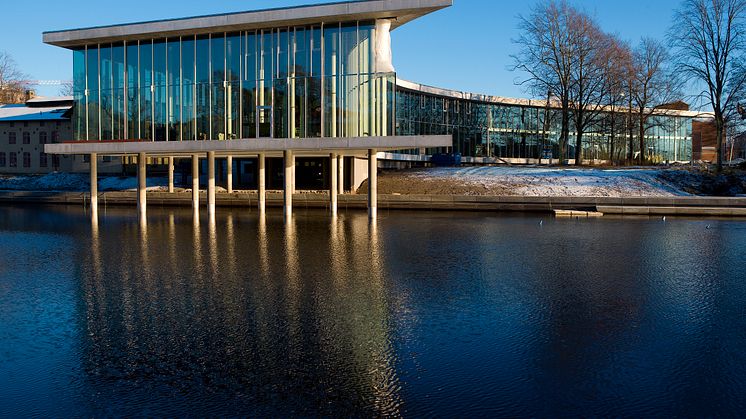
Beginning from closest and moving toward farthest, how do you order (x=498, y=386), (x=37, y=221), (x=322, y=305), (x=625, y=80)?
(x=498, y=386), (x=322, y=305), (x=37, y=221), (x=625, y=80)

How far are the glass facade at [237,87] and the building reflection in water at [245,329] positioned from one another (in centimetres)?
1457

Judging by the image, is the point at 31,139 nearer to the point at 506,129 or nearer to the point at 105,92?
the point at 105,92

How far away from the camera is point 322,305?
11898 millimetres

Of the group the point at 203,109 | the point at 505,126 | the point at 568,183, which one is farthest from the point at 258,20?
the point at 505,126

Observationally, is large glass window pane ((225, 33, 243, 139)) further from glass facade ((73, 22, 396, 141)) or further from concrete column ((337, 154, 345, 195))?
concrete column ((337, 154, 345, 195))

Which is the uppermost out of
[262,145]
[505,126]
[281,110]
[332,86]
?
[505,126]

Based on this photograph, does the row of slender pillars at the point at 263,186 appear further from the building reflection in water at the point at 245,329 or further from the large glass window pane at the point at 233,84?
A: the building reflection in water at the point at 245,329

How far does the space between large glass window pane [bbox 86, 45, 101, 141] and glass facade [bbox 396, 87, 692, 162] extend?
30.6 metres

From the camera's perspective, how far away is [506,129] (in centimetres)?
7325

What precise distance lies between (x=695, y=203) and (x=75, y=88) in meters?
35.5

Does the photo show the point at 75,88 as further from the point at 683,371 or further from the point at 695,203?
the point at 683,371

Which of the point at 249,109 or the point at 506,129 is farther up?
the point at 506,129

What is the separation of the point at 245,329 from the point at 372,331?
191cm

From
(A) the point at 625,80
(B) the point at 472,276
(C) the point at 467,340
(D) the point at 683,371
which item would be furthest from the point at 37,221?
(A) the point at 625,80
